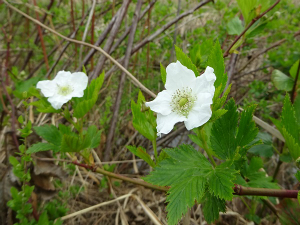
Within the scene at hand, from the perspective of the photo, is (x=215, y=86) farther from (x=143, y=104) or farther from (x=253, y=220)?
A: (x=253, y=220)

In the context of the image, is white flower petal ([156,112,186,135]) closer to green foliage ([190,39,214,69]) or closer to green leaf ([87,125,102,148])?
green foliage ([190,39,214,69])

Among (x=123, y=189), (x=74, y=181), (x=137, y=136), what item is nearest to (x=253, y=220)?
(x=123, y=189)

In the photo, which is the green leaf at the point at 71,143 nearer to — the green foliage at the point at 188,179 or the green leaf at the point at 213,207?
the green foliage at the point at 188,179

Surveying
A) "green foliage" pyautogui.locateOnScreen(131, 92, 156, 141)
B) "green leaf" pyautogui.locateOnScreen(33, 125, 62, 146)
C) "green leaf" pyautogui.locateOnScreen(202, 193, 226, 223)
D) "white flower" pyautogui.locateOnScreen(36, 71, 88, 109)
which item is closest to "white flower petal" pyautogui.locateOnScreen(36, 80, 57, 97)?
"white flower" pyautogui.locateOnScreen(36, 71, 88, 109)

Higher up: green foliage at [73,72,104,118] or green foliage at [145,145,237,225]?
green foliage at [73,72,104,118]

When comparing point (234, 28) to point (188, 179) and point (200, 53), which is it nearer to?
point (200, 53)

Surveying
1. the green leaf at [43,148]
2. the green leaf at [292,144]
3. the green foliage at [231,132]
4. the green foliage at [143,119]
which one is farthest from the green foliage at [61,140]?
the green leaf at [292,144]

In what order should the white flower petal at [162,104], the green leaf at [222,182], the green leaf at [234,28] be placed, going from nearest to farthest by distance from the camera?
the green leaf at [222,182]
the white flower petal at [162,104]
the green leaf at [234,28]

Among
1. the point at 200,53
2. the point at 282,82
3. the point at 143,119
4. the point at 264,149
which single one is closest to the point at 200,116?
the point at 143,119
